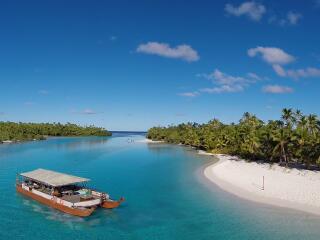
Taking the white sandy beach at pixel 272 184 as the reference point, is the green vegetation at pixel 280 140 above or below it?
above

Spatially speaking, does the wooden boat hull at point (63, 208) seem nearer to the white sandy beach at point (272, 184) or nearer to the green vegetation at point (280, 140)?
the white sandy beach at point (272, 184)

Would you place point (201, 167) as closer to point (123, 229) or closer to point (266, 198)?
point (266, 198)

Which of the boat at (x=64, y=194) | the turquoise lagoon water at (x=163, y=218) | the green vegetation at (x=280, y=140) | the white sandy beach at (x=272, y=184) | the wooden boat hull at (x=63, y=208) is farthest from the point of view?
the green vegetation at (x=280, y=140)

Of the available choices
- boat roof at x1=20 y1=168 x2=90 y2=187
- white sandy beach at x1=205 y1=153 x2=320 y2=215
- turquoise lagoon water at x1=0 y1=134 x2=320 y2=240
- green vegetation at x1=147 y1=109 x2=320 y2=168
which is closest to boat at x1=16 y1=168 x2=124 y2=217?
boat roof at x1=20 y1=168 x2=90 y2=187

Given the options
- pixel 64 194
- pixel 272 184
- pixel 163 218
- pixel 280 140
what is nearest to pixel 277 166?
pixel 280 140

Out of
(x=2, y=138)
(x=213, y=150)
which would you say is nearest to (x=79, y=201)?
(x=213, y=150)

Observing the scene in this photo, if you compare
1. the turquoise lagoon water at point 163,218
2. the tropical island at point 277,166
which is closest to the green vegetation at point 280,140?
the tropical island at point 277,166

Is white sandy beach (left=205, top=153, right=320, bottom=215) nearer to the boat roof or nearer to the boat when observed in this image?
the boat
